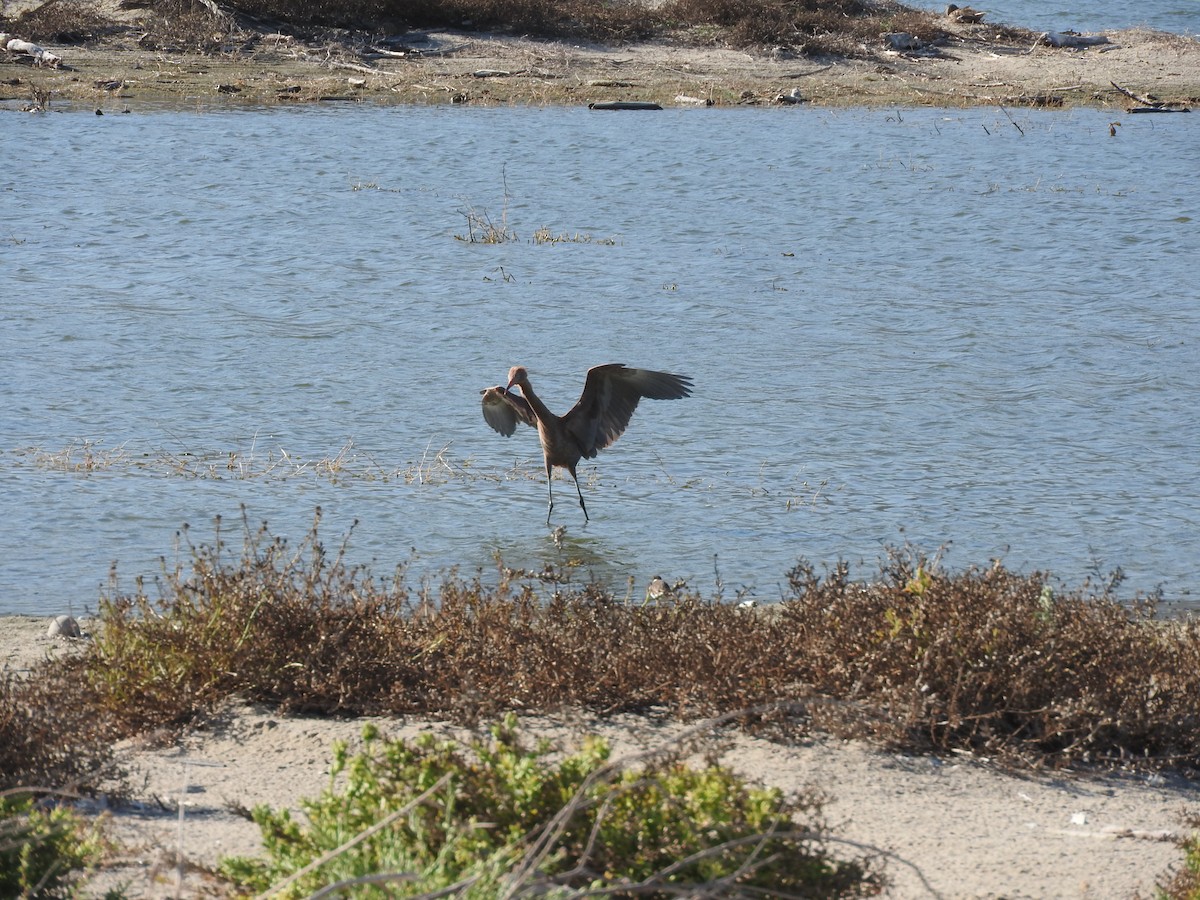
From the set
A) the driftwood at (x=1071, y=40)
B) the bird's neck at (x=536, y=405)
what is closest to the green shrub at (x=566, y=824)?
the bird's neck at (x=536, y=405)

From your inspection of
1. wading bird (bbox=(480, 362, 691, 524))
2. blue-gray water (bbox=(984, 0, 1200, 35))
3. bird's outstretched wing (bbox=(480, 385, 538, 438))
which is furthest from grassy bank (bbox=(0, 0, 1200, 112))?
wading bird (bbox=(480, 362, 691, 524))

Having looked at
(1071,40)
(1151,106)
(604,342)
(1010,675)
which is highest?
(1071,40)

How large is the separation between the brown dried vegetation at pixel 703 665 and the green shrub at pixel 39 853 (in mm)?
1631

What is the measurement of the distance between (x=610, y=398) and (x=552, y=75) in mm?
20340

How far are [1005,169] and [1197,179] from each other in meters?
2.70

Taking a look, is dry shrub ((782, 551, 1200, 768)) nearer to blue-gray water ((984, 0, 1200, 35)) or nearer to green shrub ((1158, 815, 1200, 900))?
green shrub ((1158, 815, 1200, 900))

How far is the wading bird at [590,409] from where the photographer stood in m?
9.35

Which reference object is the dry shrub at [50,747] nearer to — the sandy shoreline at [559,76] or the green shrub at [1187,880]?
the green shrub at [1187,880]

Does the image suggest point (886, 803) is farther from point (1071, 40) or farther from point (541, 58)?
point (1071, 40)

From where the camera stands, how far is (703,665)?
558cm

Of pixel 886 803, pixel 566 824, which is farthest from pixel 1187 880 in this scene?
pixel 566 824

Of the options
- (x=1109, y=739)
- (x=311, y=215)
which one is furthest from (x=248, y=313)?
(x=1109, y=739)

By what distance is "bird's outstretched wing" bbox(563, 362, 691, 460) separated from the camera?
9336 millimetres

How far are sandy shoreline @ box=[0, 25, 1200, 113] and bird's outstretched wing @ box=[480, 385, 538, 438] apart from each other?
691 inches
